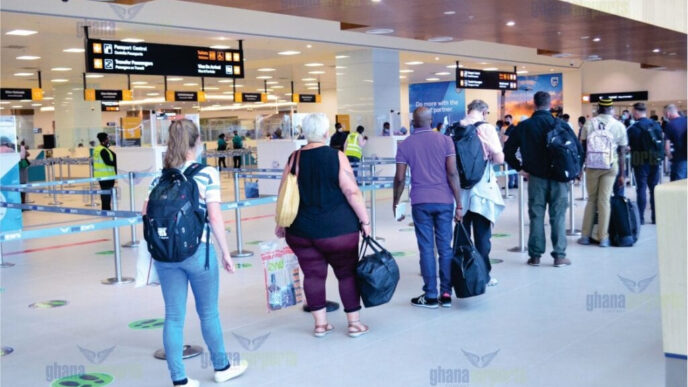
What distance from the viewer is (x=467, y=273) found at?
5.63 metres

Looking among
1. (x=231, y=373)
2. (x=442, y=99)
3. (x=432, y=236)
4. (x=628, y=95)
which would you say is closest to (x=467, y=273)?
(x=432, y=236)

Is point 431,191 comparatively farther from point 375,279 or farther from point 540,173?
point 540,173

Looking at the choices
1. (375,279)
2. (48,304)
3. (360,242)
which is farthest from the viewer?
(360,242)

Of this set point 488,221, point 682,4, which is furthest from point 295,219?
point 682,4

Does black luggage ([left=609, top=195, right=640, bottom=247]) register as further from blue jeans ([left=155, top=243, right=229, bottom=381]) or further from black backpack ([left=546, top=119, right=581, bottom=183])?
blue jeans ([left=155, top=243, right=229, bottom=381])

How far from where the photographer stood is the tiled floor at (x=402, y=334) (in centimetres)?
430

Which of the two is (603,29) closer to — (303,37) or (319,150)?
(303,37)

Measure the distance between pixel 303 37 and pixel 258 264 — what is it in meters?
8.63

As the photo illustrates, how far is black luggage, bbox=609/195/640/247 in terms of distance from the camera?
26.9 ft

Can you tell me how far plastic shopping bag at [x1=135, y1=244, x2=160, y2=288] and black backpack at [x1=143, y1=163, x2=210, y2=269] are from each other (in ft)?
0.47

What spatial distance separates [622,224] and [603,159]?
0.79 metres

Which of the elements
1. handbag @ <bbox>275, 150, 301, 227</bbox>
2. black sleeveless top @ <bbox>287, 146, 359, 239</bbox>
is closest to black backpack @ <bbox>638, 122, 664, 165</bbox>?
black sleeveless top @ <bbox>287, 146, 359, 239</bbox>

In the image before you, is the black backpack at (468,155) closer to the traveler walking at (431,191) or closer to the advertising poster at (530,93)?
the traveler walking at (431,191)

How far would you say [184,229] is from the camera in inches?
151
